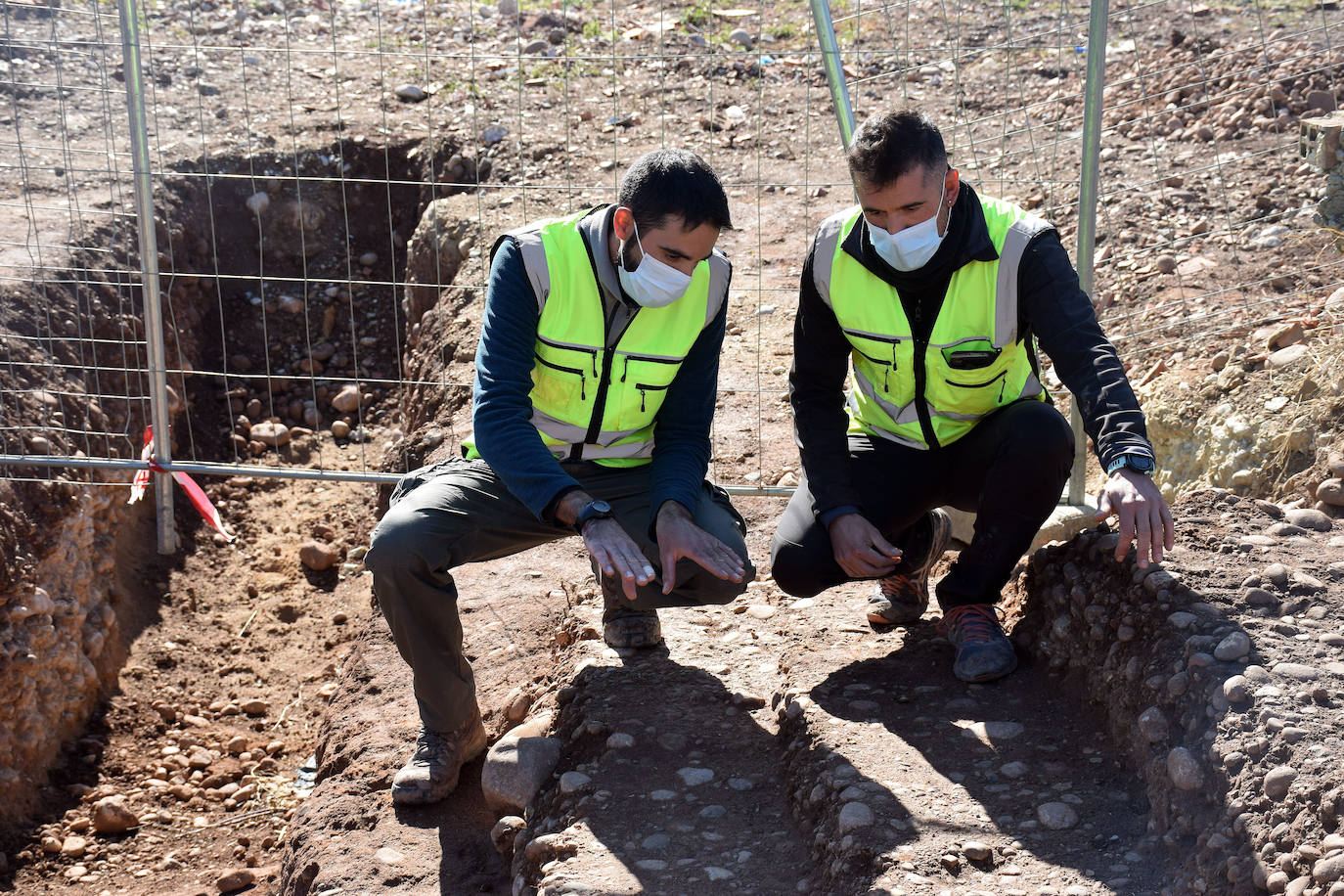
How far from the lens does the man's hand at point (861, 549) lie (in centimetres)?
309

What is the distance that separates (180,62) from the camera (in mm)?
8352

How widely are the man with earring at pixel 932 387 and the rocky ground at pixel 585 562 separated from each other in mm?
236

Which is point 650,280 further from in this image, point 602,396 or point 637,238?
point 602,396

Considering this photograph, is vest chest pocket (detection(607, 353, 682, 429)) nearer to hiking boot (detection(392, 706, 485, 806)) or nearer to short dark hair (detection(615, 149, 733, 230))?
short dark hair (detection(615, 149, 733, 230))

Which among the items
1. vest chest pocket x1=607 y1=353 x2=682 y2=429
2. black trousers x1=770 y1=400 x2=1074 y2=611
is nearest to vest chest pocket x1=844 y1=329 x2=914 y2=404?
black trousers x1=770 y1=400 x2=1074 y2=611

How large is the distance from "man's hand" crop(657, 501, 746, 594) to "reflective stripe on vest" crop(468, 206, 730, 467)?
1.28 ft

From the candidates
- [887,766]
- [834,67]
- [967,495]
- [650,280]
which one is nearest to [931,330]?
[967,495]

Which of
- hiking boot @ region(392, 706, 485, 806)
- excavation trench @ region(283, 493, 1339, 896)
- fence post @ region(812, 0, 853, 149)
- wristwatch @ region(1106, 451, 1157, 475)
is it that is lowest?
hiking boot @ region(392, 706, 485, 806)

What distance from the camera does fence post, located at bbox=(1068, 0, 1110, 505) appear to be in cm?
344

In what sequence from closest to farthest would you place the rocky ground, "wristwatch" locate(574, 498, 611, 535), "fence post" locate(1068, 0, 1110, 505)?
the rocky ground
"wristwatch" locate(574, 498, 611, 535)
"fence post" locate(1068, 0, 1110, 505)

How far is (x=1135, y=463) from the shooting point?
266 centimetres

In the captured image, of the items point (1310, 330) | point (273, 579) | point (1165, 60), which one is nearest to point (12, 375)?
point (273, 579)

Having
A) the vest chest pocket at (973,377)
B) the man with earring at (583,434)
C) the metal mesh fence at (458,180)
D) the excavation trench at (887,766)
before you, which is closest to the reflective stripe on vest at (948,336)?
the vest chest pocket at (973,377)

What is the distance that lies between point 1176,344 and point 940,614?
5.82ft
